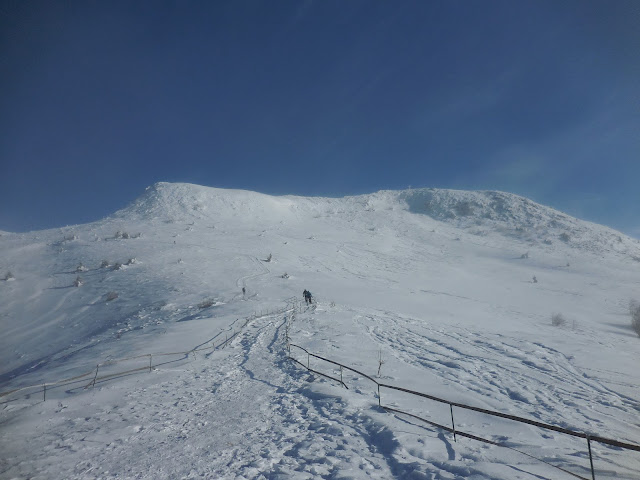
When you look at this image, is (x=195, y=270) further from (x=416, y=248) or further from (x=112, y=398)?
(x=416, y=248)

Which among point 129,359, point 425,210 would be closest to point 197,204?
point 129,359

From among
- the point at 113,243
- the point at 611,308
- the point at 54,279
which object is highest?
the point at 113,243

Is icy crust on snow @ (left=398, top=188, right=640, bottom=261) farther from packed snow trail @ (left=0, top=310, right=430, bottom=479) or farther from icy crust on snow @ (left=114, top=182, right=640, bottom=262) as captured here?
packed snow trail @ (left=0, top=310, right=430, bottom=479)

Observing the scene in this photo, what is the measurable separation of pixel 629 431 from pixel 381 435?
6.74 m

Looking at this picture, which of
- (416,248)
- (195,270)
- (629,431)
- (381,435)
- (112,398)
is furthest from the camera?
(416,248)

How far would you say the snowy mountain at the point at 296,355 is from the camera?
571 centimetres

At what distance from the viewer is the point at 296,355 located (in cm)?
1316

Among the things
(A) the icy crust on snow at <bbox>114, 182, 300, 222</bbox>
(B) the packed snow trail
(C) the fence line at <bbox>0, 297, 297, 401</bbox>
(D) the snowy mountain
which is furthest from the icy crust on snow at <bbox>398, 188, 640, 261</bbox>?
(B) the packed snow trail

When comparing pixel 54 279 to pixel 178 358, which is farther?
pixel 54 279

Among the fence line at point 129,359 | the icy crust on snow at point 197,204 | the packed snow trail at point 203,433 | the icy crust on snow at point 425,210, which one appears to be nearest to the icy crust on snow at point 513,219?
the icy crust on snow at point 425,210

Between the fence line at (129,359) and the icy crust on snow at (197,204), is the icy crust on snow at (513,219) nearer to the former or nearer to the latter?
the icy crust on snow at (197,204)

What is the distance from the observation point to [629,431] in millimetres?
7543

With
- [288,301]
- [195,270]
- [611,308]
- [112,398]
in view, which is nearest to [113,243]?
[195,270]

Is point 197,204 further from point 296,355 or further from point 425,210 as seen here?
point 296,355
